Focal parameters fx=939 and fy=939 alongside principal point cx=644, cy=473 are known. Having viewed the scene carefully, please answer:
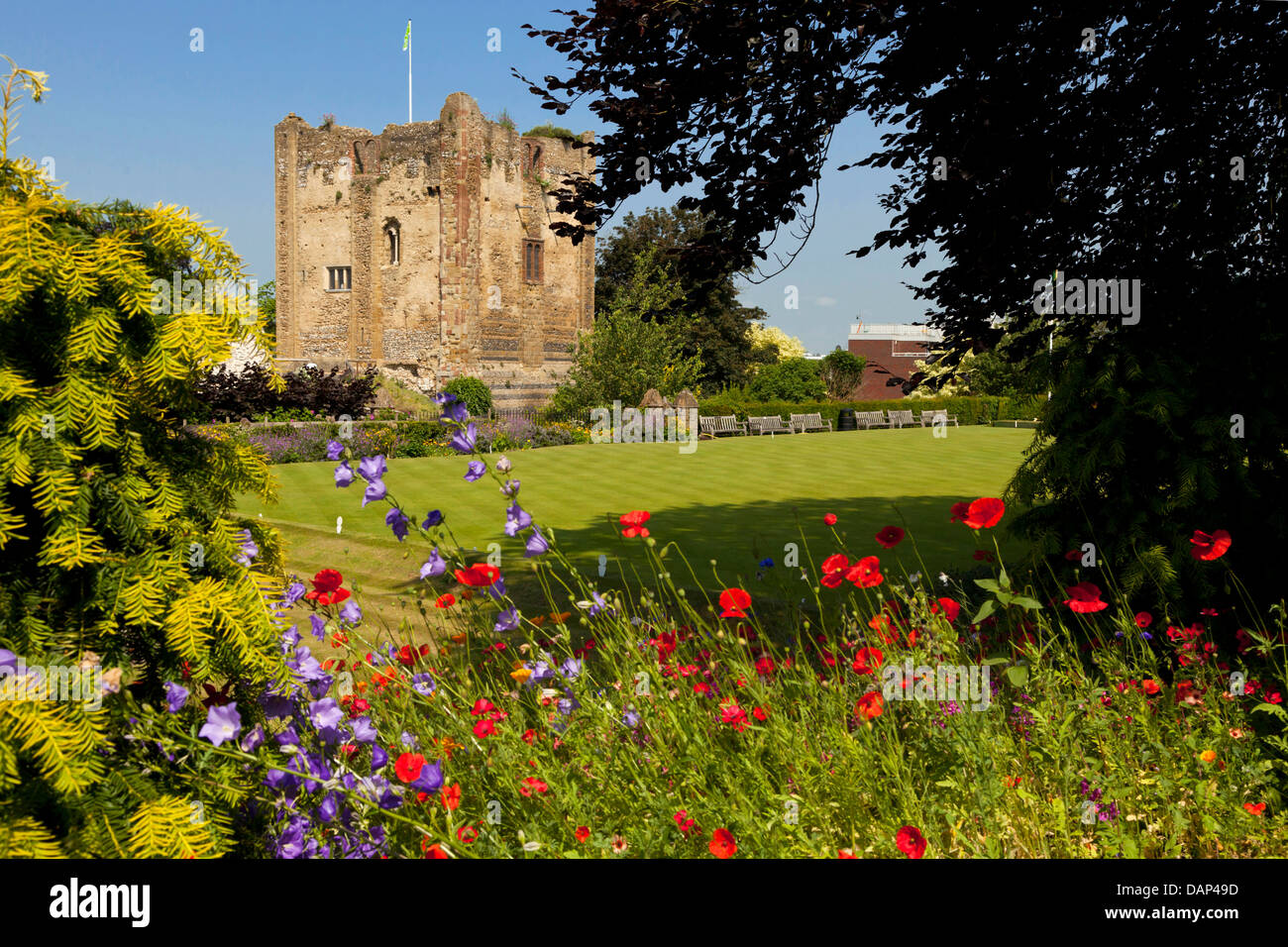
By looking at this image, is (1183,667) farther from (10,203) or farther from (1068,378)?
(10,203)

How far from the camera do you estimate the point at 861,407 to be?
42156 millimetres

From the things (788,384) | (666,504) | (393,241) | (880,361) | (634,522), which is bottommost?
(666,504)

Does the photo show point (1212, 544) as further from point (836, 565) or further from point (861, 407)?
point (861, 407)

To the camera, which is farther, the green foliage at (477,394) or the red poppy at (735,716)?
the green foliage at (477,394)

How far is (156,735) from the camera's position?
2719 millimetres

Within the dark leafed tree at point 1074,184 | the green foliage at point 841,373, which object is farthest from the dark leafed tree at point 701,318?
the dark leafed tree at point 1074,184

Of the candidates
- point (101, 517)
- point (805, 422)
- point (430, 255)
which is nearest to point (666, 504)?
point (101, 517)

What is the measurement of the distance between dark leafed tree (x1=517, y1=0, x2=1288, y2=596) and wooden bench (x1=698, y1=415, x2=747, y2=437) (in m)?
25.3

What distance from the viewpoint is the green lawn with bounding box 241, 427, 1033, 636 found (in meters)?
9.71

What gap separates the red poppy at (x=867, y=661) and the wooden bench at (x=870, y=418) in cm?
3687

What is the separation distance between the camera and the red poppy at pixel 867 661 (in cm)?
323

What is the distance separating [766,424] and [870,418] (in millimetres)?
6670

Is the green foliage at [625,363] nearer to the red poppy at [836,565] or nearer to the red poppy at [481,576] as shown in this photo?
the red poppy at [836,565]
